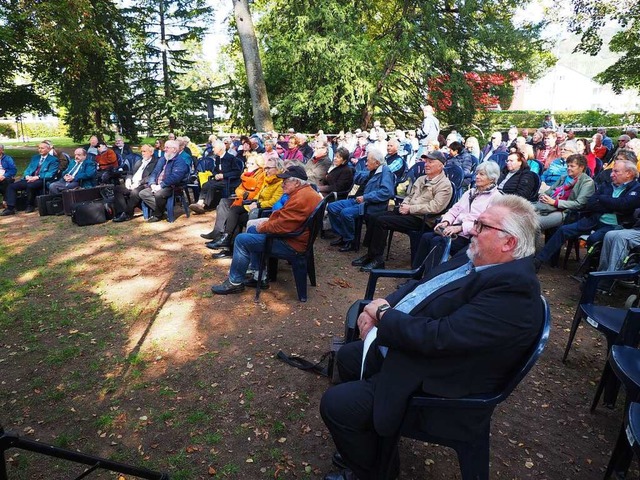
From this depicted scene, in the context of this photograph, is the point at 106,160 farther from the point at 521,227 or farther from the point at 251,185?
the point at 521,227

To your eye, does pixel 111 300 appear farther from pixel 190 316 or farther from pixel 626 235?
pixel 626 235

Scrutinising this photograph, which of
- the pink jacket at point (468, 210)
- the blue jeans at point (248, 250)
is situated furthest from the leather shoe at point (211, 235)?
the pink jacket at point (468, 210)

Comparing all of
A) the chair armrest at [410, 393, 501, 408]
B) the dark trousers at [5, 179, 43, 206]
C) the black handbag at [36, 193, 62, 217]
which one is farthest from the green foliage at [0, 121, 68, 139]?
the chair armrest at [410, 393, 501, 408]

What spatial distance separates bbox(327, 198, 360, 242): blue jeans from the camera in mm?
5625

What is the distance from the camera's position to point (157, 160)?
7.75 m

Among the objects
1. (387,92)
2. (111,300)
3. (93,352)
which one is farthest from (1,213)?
(387,92)

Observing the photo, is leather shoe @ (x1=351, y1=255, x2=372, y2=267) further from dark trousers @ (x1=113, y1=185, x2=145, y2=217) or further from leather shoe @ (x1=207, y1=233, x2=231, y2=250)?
dark trousers @ (x1=113, y1=185, x2=145, y2=217)

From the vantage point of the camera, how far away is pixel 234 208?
5.56m

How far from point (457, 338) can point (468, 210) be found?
2.93 meters

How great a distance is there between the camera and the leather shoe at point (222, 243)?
18.3 ft

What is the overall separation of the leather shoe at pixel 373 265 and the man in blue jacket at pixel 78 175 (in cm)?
611

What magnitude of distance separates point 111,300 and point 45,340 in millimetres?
778

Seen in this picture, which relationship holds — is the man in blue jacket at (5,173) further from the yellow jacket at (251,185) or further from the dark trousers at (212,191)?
the yellow jacket at (251,185)

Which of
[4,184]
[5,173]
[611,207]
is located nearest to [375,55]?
[5,173]
